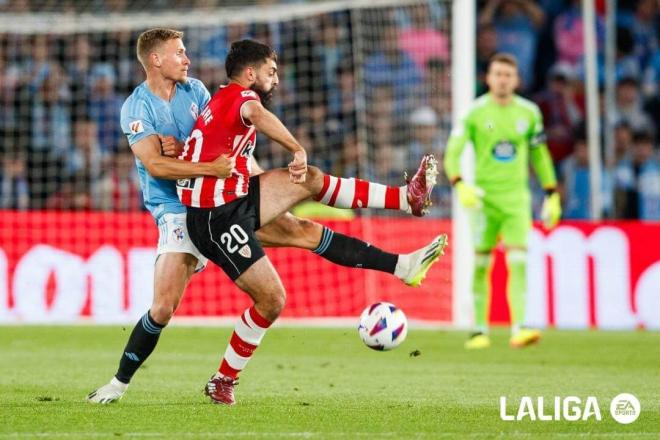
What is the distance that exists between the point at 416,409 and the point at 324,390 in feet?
4.11

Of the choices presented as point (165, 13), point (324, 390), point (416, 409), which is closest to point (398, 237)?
point (165, 13)

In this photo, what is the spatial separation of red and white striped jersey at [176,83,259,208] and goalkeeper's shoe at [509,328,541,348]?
15.7 ft

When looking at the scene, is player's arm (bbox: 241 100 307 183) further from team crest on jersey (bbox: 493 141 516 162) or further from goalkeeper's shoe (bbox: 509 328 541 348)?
team crest on jersey (bbox: 493 141 516 162)

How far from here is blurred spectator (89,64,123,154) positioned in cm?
1725

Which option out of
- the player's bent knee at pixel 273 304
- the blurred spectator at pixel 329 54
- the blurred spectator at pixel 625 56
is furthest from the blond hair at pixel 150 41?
the blurred spectator at pixel 625 56

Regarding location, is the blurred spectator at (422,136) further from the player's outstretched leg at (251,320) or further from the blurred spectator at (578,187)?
the player's outstretched leg at (251,320)

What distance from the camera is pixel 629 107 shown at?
18766mm

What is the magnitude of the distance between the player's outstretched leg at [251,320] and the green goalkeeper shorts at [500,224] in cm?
499

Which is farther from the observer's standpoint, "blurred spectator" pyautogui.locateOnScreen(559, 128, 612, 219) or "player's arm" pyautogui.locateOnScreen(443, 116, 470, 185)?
"blurred spectator" pyautogui.locateOnScreen(559, 128, 612, 219)

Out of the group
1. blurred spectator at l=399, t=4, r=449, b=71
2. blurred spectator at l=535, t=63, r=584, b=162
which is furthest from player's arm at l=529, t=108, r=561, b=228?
blurred spectator at l=535, t=63, r=584, b=162

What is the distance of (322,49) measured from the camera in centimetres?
1756

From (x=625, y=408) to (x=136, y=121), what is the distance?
309 centimetres

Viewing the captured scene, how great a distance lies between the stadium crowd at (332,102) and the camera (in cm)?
1647

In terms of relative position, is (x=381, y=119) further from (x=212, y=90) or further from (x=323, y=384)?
(x=323, y=384)
